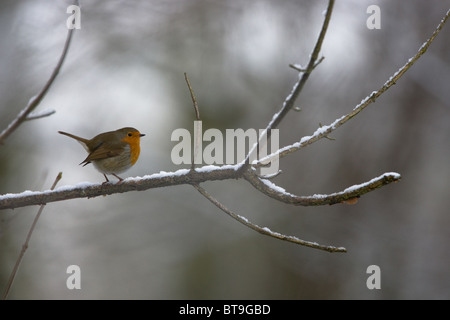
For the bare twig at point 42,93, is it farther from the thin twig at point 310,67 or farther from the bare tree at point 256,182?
the thin twig at point 310,67

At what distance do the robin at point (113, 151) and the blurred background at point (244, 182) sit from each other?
208 cm

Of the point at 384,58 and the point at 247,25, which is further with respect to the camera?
the point at 384,58

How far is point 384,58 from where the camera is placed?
20.2 feet

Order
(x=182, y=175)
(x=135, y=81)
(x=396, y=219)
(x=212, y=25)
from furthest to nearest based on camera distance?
(x=396, y=219) < (x=212, y=25) < (x=135, y=81) < (x=182, y=175)

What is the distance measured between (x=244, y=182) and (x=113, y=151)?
4.09 metres

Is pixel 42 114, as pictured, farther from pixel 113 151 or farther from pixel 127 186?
pixel 113 151

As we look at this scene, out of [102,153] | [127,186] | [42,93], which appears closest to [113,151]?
[102,153]

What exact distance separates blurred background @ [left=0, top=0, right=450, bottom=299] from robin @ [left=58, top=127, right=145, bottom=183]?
208 cm

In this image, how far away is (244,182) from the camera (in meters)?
6.52

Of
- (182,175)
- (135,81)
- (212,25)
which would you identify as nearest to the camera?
(182,175)

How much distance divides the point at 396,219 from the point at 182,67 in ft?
13.2

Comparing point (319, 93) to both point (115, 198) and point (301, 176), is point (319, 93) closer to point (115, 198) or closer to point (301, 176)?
point (301, 176)
